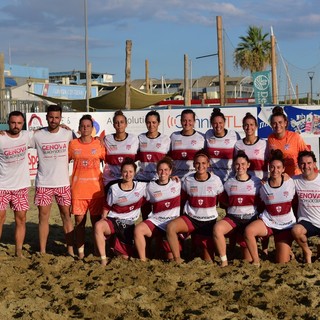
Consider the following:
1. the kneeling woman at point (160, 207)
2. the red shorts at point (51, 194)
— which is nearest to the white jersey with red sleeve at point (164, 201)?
the kneeling woman at point (160, 207)

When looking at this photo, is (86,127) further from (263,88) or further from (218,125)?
(263,88)

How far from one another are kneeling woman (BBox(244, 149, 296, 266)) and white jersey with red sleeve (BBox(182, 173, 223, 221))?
465 millimetres

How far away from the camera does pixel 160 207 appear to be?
20.5 ft

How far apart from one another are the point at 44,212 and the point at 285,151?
2.82 metres

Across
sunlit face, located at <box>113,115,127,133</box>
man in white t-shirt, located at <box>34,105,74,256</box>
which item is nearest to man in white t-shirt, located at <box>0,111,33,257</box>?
man in white t-shirt, located at <box>34,105,74,256</box>

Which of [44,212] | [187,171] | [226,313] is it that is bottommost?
[226,313]

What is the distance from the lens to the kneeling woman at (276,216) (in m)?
5.88

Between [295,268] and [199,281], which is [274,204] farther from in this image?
[199,281]

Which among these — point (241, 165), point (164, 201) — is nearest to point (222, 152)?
point (241, 165)

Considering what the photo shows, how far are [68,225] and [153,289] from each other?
73.4 inches

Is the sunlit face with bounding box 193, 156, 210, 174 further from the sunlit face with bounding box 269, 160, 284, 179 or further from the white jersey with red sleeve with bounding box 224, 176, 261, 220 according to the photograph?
the sunlit face with bounding box 269, 160, 284, 179

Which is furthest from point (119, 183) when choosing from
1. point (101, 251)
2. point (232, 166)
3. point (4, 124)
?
point (4, 124)

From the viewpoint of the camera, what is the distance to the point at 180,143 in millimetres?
6480

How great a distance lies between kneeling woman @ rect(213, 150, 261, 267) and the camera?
5961mm
